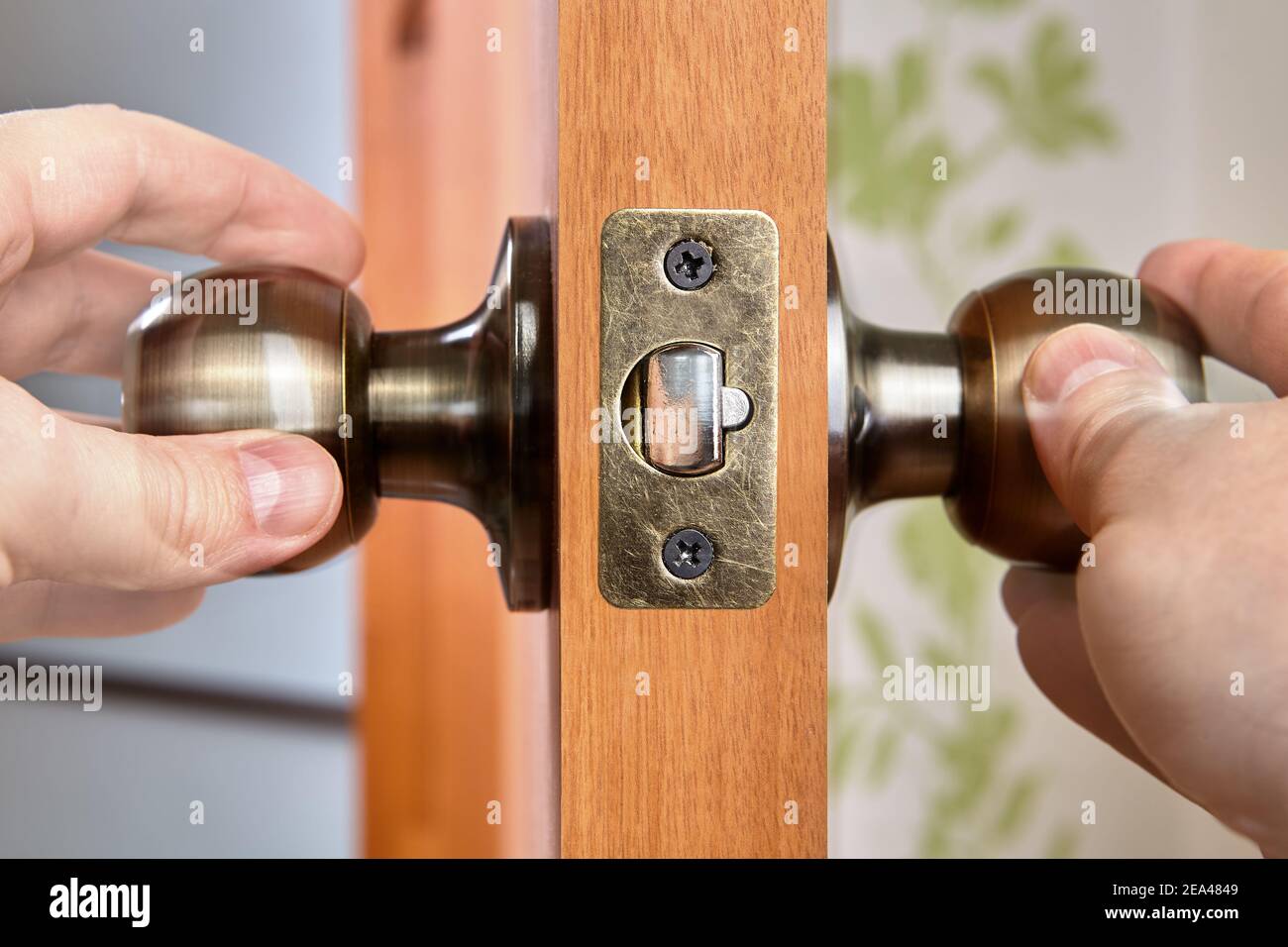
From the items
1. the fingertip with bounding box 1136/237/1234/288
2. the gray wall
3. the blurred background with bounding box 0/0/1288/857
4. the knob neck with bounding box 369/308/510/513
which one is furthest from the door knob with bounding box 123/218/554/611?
the gray wall

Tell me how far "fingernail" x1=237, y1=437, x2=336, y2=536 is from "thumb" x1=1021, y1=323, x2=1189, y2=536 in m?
0.22

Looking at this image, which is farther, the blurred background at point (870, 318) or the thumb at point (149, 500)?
the blurred background at point (870, 318)

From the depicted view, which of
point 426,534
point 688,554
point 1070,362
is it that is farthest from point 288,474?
point 426,534

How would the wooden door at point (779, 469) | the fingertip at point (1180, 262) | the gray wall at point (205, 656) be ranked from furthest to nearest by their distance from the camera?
1. the gray wall at point (205, 656)
2. the fingertip at point (1180, 262)
3. the wooden door at point (779, 469)

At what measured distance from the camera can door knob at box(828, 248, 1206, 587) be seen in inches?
12.7

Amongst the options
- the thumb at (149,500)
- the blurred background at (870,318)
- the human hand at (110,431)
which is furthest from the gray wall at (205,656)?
the thumb at (149,500)

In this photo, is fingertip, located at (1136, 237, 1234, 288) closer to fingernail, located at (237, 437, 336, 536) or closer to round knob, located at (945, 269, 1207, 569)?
round knob, located at (945, 269, 1207, 569)

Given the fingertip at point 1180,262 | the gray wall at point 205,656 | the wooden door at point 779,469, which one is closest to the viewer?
the wooden door at point 779,469

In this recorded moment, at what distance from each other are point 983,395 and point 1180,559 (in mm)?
78

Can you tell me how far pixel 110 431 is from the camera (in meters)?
0.31

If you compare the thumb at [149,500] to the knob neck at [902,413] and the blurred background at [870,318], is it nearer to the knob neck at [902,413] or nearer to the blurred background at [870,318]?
the knob neck at [902,413]

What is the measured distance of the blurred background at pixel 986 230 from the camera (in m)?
0.97
